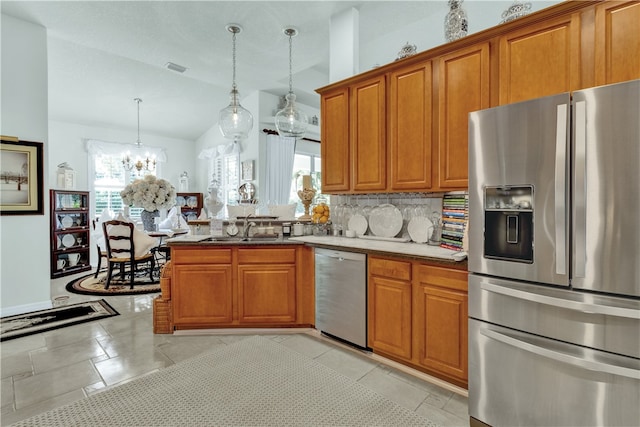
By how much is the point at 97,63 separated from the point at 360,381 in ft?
19.7

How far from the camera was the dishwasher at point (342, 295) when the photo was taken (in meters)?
2.69

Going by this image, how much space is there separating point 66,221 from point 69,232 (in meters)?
0.22

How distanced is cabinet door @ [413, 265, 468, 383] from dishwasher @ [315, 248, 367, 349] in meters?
0.49

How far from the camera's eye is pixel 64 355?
2.73m

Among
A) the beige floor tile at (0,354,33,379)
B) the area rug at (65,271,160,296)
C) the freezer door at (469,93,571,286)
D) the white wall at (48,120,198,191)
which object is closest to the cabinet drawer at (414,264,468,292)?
the freezer door at (469,93,571,286)

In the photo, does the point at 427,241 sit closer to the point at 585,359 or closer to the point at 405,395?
the point at 405,395

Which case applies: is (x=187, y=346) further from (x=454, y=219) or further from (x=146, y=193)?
(x=146, y=193)

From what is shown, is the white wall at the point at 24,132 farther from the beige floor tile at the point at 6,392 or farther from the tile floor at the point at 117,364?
Answer: the beige floor tile at the point at 6,392

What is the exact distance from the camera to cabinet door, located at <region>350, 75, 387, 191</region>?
302cm

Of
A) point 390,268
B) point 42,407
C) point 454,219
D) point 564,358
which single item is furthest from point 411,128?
point 42,407

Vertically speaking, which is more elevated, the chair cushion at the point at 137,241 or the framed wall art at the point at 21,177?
the framed wall art at the point at 21,177

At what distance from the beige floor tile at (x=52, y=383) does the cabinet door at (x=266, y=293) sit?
124cm

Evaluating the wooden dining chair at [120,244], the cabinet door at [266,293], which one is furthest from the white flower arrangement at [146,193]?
the cabinet door at [266,293]

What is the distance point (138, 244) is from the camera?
4859mm
